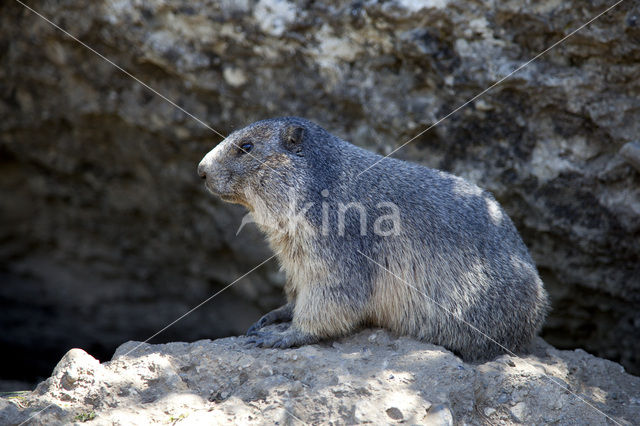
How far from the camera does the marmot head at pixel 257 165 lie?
16.0 ft

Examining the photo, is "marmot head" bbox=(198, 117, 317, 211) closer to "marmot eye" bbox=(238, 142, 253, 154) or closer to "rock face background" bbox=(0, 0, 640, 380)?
"marmot eye" bbox=(238, 142, 253, 154)

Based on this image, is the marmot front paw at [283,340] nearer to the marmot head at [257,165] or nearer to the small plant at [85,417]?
the marmot head at [257,165]

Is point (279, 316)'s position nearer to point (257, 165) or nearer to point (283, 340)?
point (283, 340)

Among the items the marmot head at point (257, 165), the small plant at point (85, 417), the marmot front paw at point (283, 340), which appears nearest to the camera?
the small plant at point (85, 417)

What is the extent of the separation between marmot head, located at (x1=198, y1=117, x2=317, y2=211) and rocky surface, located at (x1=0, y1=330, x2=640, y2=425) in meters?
1.22

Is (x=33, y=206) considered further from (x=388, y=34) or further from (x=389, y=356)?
(x=389, y=356)

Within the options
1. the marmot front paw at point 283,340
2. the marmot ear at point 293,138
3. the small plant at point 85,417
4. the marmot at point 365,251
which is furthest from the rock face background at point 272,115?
the small plant at point 85,417

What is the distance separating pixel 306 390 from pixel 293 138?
2001 mm

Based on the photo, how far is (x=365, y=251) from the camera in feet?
16.0

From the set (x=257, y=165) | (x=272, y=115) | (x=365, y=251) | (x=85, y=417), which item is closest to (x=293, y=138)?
(x=257, y=165)

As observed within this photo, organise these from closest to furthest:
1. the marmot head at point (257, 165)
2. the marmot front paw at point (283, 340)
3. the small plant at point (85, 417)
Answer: the small plant at point (85, 417), the marmot front paw at point (283, 340), the marmot head at point (257, 165)

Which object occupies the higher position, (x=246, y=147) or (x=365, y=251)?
(x=246, y=147)

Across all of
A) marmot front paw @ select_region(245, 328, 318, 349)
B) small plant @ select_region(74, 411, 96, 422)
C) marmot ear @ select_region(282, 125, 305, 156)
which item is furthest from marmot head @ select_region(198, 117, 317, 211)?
small plant @ select_region(74, 411, 96, 422)

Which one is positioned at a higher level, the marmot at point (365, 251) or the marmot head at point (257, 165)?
the marmot head at point (257, 165)
